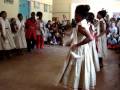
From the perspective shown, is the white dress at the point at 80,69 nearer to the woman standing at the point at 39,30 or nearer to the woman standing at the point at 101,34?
the woman standing at the point at 101,34

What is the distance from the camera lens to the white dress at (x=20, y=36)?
36.1 ft

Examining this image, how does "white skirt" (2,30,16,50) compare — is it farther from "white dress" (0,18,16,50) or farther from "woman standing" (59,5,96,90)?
"woman standing" (59,5,96,90)

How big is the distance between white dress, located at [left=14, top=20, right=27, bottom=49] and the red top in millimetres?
401

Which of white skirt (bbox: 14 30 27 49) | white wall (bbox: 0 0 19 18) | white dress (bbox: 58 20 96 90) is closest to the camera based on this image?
white dress (bbox: 58 20 96 90)

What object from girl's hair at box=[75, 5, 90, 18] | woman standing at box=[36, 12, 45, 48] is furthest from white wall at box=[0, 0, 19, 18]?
girl's hair at box=[75, 5, 90, 18]

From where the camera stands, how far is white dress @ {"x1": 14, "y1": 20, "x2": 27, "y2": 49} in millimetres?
10988

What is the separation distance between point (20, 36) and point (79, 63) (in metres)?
7.02

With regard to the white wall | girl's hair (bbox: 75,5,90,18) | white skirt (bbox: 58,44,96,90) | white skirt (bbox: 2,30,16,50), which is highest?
girl's hair (bbox: 75,5,90,18)

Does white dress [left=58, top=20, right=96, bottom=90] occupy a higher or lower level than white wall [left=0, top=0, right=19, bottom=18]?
lower

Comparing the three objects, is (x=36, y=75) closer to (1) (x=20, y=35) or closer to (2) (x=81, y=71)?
(2) (x=81, y=71)

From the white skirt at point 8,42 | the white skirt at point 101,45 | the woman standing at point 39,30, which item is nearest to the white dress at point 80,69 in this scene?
the white skirt at point 101,45

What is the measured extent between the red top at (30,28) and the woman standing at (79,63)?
24.1 ft

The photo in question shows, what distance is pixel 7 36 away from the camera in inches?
396

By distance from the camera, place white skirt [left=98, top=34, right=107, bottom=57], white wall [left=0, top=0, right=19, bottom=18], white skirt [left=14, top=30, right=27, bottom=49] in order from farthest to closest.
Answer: white wall [left=0, top=0, right=19, bottom=18], white skirt [left=14, top=30, right=27, bottom=49], white skirt [left=98, top=34, right=107, bottom=57]
